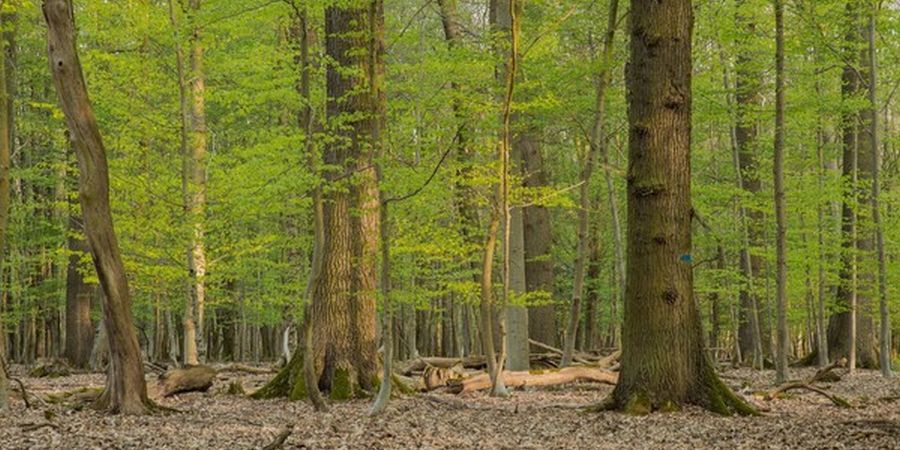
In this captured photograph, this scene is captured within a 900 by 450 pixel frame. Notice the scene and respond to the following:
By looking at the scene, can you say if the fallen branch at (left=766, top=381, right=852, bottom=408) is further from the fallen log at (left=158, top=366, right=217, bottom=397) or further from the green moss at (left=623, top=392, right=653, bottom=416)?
the fallen log at (left=158, top=366, right=217, bottom=397)

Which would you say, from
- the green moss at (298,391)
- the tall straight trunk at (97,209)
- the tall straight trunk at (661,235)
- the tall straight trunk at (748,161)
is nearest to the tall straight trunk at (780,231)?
the tall straight trunk at (748,161)

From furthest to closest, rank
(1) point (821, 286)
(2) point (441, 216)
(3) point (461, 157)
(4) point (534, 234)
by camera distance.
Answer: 1. (1) point (821, 286)
2. (4) point (534, 234)
3. (2) point (441, 216)
4. (3) point (461, 157)

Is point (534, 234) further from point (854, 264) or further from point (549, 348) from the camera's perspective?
point (854, 264)

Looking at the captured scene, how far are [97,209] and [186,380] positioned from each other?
148 inches

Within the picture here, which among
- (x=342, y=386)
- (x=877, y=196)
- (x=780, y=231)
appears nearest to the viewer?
(x=342, y=386)

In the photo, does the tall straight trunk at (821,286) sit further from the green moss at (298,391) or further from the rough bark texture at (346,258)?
the green moss at (298,391)

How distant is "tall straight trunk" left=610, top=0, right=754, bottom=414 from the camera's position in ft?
30.0

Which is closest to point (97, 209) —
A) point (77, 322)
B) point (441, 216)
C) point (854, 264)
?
point (441, 216)

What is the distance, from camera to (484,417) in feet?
31.2

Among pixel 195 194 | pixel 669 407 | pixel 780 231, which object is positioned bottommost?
pixel 669 407

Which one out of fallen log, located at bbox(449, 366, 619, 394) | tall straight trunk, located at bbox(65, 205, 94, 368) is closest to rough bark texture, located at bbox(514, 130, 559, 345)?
fallen log, located at bbox(449, 366, 619, 394)

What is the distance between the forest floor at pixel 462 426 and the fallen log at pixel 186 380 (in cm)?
59

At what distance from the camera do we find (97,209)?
A: 964 cm

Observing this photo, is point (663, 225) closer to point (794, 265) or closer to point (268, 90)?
point (268, 90)
